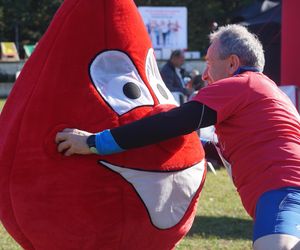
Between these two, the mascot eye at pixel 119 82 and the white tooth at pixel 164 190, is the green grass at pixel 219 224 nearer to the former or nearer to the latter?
the white tooth at pixel 164 190

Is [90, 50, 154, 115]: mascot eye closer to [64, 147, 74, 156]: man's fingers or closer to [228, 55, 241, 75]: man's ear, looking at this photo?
[64, 147, 74, 156]: man's fingers

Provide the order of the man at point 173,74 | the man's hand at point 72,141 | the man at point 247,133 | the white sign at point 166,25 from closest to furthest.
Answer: the man at point 247,133, the man's hand at point 72,141, the man at point 173,74, the white sign at point 166,25

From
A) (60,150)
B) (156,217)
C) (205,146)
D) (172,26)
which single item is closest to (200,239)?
(205,146)

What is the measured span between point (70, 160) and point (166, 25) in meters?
26.3

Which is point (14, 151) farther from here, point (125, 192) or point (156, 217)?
point (156, 217)

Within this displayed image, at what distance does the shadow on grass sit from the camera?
5676 millimetres

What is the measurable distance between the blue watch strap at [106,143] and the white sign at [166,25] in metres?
25.4

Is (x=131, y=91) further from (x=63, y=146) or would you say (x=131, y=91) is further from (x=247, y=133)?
(x=247, y=133)

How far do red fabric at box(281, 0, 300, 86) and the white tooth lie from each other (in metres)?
4.16

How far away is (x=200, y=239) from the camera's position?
17.9 ft

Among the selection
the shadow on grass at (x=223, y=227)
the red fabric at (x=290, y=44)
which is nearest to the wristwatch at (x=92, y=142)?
the shadow on grass at (x=223, y=227)

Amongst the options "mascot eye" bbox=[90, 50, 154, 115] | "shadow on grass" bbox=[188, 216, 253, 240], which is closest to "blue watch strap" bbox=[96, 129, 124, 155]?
"mascot eye" bbox=[90, 50, 154, 115]

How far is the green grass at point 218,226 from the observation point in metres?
5.27

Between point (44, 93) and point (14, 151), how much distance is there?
311 millimetres
